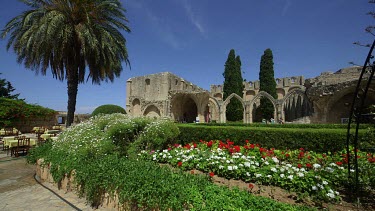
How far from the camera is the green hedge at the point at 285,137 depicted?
6.18 metres

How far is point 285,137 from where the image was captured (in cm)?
679

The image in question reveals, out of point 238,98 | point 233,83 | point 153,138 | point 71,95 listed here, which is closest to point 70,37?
point 71,95

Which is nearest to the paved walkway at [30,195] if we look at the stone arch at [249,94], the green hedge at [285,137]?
the green hedge at [285,137]

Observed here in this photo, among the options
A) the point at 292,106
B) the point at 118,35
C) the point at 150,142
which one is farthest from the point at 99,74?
the point at 292,106

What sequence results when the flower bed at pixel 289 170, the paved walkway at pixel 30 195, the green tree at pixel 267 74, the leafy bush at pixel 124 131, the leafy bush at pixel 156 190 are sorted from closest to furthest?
the leafy bush at pixel 156 190 < the flower bed at pixel 289 170 < the paved walkway at pixel 30 195 < the leafy bush at pixel 124 131 < the green tree at pixel 267 74

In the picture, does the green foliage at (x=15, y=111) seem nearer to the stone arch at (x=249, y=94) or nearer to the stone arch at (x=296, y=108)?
the stone arch at (x=296, y=108)

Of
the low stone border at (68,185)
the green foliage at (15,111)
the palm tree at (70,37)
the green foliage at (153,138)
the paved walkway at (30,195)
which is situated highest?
the palm tree at (70,37)

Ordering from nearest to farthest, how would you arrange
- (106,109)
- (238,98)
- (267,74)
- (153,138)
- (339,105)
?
(153,138), (339,105), (106,109), (238,98), (267,74)

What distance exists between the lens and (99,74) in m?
12.8

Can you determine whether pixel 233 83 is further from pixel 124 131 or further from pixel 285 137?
pixel 124 131

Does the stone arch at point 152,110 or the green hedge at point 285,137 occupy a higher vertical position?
the stone arch at point 152,110

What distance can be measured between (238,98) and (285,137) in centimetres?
1814

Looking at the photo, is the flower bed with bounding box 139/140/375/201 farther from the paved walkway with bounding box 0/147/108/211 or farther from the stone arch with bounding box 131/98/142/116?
the stone arch with bounding box 131/98/142/116

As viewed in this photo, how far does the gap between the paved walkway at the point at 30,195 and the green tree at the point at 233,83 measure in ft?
88.1
